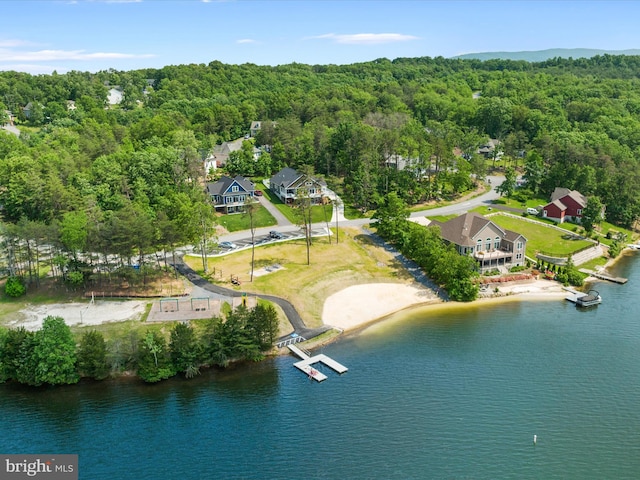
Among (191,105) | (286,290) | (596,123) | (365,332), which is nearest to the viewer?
(365,332)

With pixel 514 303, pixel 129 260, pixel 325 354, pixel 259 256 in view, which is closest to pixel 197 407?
pixel 325 354

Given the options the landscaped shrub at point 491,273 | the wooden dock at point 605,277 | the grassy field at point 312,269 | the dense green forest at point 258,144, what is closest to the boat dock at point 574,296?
the wooden dock at point 605,277

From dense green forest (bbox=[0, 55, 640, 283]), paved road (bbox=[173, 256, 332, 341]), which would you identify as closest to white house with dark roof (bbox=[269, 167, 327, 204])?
dense green forest (bbox=[0, 55, 640, 283])

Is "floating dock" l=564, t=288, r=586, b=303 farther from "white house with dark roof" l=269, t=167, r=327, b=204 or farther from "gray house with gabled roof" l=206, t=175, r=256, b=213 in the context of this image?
"gray house with gabled roof" l=206, t=175, r=256, b=213

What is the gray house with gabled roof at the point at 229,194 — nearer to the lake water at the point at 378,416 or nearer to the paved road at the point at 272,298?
the paved road at the point at 272,298

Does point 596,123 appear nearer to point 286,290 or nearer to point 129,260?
point 286,290
